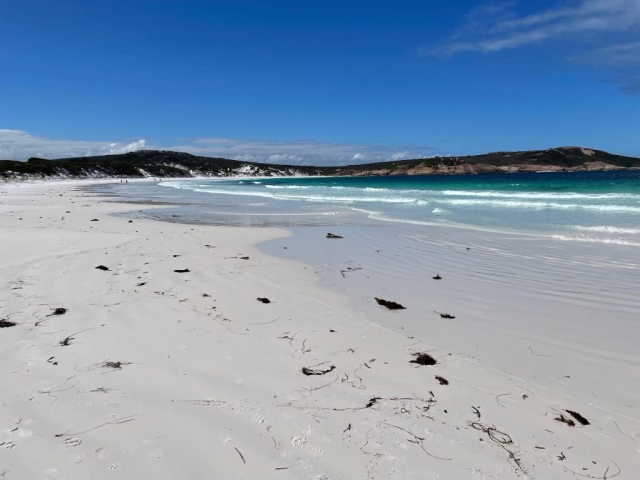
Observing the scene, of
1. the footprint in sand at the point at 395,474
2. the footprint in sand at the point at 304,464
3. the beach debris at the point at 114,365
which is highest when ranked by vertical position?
the beach debris at the point at 114,365

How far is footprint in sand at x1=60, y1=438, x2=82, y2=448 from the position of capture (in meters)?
2.33

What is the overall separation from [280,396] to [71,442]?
1364 mm

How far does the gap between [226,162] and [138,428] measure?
181 meters

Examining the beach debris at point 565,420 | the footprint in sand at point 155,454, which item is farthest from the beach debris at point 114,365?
the beach debris at point 565,420

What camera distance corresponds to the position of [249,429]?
2.56 meters

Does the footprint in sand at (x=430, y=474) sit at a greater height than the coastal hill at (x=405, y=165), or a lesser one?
lesser

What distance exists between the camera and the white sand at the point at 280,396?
2.30 metres

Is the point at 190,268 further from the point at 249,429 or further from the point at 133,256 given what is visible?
the point at 249,429

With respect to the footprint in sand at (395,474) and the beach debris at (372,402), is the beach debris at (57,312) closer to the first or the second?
the beach debris at (372,402)

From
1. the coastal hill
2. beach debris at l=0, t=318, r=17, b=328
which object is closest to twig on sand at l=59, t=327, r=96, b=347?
beach debris at l=0, t=318, r=17, b=328

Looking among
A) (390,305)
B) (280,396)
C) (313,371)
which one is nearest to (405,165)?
(390,305)

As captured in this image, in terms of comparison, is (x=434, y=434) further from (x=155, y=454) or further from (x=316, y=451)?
(x=155, y=454)

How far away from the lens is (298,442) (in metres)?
2.46

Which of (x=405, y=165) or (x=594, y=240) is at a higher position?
(x=405, y=165)
